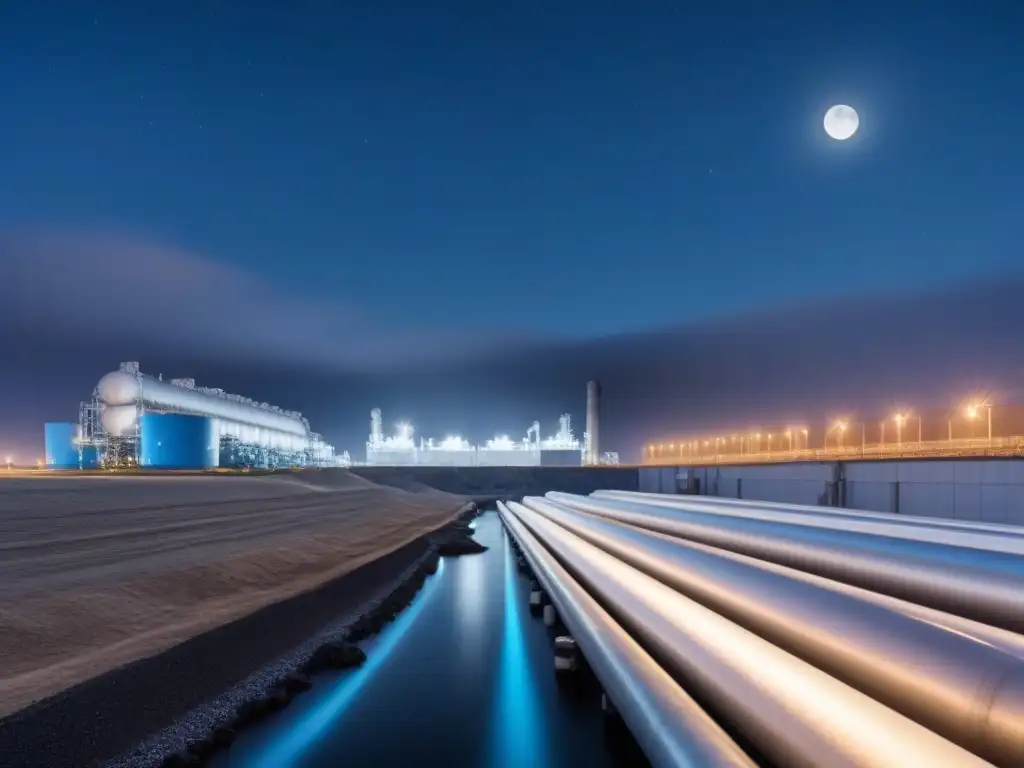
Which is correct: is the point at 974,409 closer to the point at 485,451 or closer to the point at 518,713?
the point at 518,713

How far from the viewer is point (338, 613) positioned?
42.2ft

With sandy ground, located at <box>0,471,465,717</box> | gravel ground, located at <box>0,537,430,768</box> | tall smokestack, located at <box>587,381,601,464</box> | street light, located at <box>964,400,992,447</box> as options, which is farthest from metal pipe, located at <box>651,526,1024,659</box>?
tall smokestack, located at <box>587,381,601,464</box>

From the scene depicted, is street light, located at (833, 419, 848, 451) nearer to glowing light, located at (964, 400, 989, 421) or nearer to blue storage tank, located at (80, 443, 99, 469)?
glowing light, located at (964, 400, 989, 421)

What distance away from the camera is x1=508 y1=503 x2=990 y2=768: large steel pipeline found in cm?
Answer: 269

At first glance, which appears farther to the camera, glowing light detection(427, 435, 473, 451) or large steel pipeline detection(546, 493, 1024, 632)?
glowing light detection(427, 435, 473, 451)

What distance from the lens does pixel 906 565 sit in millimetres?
4629

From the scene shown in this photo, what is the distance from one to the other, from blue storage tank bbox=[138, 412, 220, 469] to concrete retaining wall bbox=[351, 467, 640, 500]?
21061 millimetres

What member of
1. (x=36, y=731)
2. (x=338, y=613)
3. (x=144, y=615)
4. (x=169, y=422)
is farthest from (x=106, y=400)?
(x=36, y=731)

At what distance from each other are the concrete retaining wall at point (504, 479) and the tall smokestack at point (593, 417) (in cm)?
1753

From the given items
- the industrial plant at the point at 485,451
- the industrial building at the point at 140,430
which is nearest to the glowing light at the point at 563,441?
the industrial plant at the point at 485,451

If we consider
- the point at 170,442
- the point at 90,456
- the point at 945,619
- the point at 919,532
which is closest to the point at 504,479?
the point at 170,442

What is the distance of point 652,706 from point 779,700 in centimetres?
127

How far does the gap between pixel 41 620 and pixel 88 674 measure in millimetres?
1454

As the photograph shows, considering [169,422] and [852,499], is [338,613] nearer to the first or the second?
[852,499]
